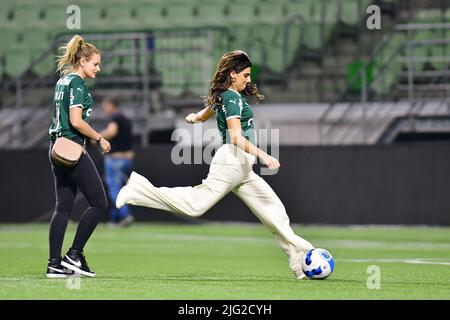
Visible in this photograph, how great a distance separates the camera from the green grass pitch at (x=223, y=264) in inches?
350

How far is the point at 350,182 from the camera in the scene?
63.3 ft

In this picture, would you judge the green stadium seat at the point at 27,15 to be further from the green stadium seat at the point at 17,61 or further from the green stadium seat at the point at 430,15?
the green stadium seat at the point at 430,15

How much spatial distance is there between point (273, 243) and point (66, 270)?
6.28m

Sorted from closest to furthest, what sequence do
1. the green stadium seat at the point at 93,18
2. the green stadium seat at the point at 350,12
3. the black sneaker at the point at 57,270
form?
1. the black sneaker at the point at 57,270
2. the green stadium seat at the point at 350,12
3. the green stadium seat at the point at 93,18

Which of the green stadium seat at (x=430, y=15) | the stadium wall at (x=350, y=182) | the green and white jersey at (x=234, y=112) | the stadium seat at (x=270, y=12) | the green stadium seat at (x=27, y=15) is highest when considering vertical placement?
the green stadium seat at (x=27, y=15)

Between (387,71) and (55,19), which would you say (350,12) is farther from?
(55,19)

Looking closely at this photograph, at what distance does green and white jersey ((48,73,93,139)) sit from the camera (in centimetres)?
976

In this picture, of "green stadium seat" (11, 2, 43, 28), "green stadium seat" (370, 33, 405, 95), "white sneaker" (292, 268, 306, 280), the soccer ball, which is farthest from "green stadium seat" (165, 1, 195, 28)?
the soccer ball

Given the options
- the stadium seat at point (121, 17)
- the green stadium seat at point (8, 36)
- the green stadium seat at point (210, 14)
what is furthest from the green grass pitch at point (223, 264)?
the green stadium seat at point (8, 36)

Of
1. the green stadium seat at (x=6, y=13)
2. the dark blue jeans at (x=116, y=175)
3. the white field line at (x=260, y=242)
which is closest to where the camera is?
the white field line at (x=260, y=242)

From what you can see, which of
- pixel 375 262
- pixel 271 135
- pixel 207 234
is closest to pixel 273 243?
pixel 207 234

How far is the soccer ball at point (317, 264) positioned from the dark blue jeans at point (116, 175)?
1017cm

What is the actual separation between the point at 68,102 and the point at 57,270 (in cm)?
145
